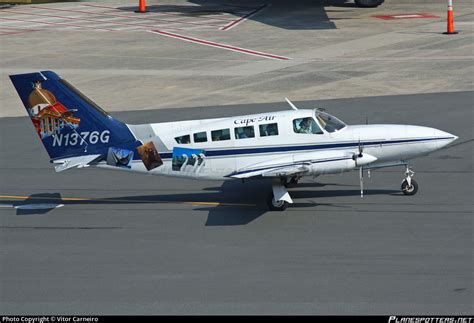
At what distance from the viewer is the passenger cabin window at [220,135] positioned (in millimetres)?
→ 25422

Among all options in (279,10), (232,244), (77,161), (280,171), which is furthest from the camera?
(279,10)

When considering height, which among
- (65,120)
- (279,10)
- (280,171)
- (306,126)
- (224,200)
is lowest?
(224,200)

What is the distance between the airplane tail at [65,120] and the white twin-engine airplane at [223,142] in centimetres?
3

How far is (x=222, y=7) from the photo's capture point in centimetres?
6288

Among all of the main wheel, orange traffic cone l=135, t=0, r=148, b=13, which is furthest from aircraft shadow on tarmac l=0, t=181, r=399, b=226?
orange traffic cone l=135, t=0, r=148, b=13

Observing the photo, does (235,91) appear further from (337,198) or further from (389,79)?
(337,198)

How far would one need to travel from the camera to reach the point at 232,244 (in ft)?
74.7

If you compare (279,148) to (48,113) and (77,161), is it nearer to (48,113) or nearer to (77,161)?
(77,161)

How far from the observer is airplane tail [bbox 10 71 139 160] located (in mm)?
25641

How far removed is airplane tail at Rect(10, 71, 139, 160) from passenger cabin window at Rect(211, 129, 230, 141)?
208 centimetres

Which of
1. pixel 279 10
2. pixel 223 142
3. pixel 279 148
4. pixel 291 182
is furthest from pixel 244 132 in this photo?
pixel 279 10

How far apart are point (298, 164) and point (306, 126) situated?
119 cm
